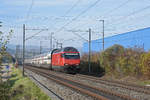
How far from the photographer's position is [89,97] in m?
13.1

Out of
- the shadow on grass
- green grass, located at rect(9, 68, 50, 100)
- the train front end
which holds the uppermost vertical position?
the train front end

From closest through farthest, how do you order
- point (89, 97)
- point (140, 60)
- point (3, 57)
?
point (3, 57) → point (89, 97) → point (140, 60)

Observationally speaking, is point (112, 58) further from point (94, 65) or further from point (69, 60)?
point (94, 65)

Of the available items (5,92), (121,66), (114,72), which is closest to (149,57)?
(121,66)

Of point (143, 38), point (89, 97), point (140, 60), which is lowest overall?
point (89, 97)

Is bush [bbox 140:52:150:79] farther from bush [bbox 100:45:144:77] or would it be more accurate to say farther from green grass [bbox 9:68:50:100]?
green grass [bbox 9:68:50:100]

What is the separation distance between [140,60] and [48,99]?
1450 centimetres

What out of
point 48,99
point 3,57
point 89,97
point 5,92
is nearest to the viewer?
point 3,57

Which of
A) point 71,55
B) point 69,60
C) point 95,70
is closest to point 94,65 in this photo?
point 95,70

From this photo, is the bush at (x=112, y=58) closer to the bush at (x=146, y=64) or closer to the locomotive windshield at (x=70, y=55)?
the locomotive windshield at (x=70, y=55)

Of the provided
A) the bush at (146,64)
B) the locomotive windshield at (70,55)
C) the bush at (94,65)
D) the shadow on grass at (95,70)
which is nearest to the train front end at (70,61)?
the locomotive windshield at (70,55)

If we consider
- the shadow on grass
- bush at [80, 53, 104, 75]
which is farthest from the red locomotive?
bush at [80, 53, 104, 75]

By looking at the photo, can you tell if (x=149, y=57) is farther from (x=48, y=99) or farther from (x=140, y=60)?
(x=48, y=99)

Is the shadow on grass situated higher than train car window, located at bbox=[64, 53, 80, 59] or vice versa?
train car window, located at bbox=[64, 53, 80, 59]
